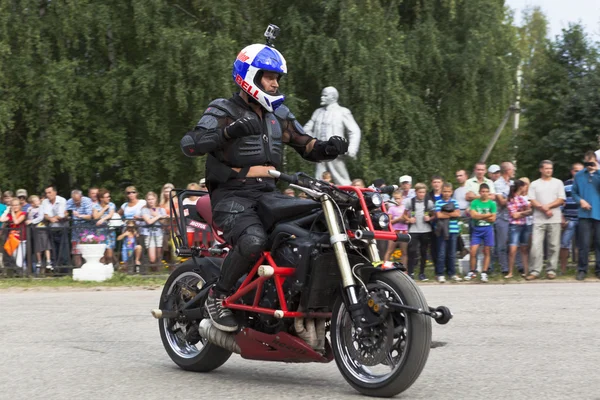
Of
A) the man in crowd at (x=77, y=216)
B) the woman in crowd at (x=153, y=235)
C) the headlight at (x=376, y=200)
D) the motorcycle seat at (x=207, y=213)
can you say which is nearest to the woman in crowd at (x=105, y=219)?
the man in crowd at (x=77, y=216)

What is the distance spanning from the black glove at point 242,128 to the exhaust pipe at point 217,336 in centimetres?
143

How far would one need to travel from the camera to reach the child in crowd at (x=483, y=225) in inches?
663

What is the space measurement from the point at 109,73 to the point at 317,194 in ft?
66.3

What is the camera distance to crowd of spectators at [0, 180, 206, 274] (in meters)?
18.2

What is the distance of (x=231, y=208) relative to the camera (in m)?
7.21

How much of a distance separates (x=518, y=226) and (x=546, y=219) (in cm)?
48

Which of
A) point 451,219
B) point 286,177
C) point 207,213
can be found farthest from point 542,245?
point 286,177

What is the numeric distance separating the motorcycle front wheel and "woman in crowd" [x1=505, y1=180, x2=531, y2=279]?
34.8 ft

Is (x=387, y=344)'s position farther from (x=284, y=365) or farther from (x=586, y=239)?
(x=586, y=239)

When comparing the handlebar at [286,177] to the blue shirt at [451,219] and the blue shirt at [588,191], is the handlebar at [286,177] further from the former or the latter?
the blue shirt at [588,191]

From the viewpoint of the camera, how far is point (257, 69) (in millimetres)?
7188

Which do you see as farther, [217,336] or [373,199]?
[217,336]

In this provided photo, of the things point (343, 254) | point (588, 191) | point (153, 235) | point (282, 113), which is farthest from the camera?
point (153, 235)

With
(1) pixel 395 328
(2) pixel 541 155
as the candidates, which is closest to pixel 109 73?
(2) pixel 541 155
